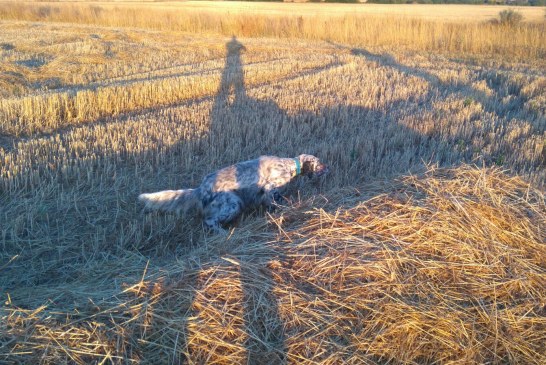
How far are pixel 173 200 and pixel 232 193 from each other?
58cm

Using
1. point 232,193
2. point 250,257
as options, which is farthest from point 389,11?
point 250,257

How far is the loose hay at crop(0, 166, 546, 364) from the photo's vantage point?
103 inches

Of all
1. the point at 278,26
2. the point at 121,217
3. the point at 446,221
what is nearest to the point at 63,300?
the point at 121,217

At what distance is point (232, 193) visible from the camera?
479cm

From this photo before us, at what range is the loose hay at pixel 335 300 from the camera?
2617 millimetres

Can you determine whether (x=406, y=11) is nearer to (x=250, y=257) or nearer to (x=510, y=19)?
(x=510, y=19)

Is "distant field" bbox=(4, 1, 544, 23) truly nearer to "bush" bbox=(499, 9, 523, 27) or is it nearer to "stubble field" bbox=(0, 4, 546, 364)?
"bush" bbox=(499, 9, 523, 27)

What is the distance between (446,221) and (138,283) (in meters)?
2.27

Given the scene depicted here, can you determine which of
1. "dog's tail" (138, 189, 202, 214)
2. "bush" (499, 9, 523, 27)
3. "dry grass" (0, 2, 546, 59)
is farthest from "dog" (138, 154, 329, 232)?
"bush" (499, 9, 523, 27)

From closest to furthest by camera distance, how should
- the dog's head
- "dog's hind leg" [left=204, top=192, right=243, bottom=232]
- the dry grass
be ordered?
"dog's hind leg" [left=204, top=192, right=243, bottom=232], the dog's head, the dry grass

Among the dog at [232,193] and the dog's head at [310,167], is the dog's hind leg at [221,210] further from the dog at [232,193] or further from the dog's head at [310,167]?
the dog's head at [310,167]

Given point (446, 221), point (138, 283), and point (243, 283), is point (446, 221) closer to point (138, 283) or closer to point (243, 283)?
point (243, 283)

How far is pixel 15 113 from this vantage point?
7590mm

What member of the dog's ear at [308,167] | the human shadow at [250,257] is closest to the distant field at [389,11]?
the human shadow at [250,257]
